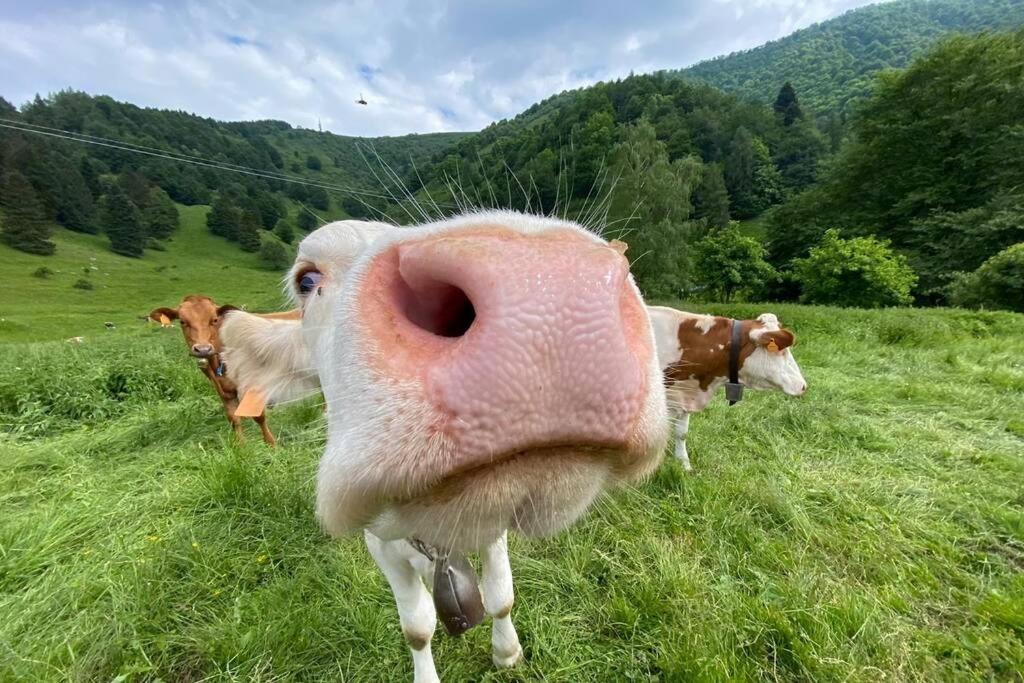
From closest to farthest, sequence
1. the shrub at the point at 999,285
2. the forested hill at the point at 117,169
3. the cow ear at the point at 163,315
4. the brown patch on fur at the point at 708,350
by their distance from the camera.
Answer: the brown patch on fur at the point at 708,350
the cow ear at the point at 163,315
the shrub at the point at 999,285
the forested hill at the point at 117,169

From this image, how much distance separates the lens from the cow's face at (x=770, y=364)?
5.12 metres

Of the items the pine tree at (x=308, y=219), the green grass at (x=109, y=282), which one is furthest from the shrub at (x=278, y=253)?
the green grass at (x=109, y=282)

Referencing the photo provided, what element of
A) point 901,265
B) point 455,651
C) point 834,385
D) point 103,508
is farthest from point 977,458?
point 901,265

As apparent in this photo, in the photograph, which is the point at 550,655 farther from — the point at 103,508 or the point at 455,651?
the point at 103,508

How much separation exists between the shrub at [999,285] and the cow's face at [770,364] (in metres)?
14.6

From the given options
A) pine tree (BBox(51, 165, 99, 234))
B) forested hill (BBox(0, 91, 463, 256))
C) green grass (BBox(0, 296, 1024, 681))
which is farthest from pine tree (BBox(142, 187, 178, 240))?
green grass (BBox(0, 296, 1024, 681))

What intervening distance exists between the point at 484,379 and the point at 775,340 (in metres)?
5.25

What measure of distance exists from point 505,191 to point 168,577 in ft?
10.2

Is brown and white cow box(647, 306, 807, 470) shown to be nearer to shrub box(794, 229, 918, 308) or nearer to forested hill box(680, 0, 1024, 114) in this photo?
shrub box(794, 229, 918, 308)

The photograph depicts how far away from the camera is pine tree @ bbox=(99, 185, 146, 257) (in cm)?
5419

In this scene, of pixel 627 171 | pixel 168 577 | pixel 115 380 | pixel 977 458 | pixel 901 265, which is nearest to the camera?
pixel 168 577

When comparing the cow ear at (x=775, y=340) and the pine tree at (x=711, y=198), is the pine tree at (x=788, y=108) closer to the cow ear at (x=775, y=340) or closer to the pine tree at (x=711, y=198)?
the pine tree at (x=711, y=198)

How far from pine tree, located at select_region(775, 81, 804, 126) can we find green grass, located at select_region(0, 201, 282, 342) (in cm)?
7012

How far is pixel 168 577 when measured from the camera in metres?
2.78
